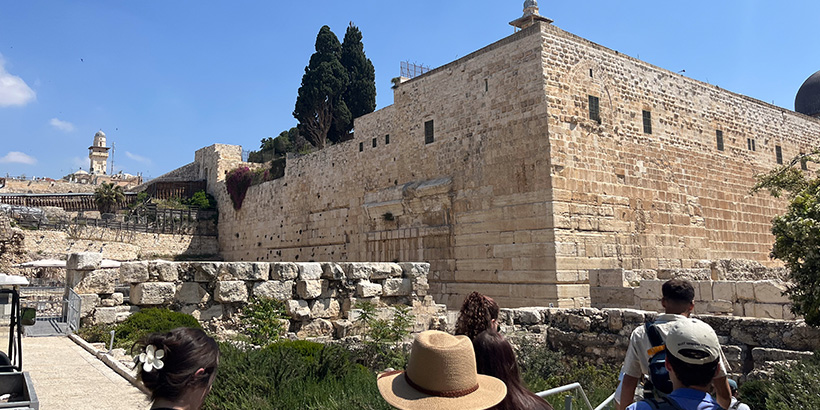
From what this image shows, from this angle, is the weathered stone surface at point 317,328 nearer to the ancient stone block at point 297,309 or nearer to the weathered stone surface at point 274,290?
the ancient stone block at point 297,309

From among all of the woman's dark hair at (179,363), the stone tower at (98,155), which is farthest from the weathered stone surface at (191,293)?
the stone tower at (98,155)

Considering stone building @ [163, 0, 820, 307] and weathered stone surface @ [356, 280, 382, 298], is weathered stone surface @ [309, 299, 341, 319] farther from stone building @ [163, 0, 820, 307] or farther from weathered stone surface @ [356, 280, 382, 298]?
stone building @ [163, 0, 820, 307]

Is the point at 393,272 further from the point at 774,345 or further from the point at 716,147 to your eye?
the point at 716,147

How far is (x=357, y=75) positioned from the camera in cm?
2836

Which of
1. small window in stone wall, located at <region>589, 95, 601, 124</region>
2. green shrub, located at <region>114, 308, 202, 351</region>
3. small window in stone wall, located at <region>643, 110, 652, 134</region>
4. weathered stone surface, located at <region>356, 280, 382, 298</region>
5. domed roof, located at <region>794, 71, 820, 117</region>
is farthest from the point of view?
domed roof, located at <region>794, 71, 820, 117</region>

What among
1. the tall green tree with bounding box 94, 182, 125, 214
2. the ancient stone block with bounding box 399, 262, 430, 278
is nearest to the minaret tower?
the ancient stone block with bounding box 399, 262, 430, 278

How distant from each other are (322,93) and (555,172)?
17.1m

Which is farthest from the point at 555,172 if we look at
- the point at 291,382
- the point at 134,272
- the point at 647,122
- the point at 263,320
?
the point at 291,382

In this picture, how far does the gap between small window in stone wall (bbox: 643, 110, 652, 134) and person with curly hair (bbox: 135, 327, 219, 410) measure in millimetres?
13877

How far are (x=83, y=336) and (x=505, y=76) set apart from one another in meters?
9.80

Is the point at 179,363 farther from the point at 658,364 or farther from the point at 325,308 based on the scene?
the point at 325,308

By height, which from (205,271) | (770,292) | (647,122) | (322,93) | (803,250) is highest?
(322,93)

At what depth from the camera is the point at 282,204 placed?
75.2ft

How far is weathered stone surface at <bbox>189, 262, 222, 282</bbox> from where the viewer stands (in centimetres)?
801
